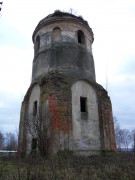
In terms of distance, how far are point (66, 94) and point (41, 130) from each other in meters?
2.60

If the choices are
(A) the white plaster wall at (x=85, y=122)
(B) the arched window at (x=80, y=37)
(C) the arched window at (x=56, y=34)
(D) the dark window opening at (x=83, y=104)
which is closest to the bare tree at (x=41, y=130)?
(A) the white plaster wall at (x=85, y=122)

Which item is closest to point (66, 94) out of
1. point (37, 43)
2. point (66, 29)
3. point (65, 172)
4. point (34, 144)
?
point (34, 144)

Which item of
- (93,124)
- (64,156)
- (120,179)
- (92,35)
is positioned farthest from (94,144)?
(92,35)

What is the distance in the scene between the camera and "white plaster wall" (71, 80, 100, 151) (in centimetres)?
1248

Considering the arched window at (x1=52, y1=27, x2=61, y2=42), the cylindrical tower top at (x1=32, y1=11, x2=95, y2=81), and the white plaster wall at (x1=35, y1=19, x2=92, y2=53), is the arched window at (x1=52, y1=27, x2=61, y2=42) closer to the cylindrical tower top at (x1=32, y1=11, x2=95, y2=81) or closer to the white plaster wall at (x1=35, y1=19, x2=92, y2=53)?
the cylindrical tower top at (x1=32, y1=11, x2=95, y2=81)

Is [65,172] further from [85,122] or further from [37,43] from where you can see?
[37,43]

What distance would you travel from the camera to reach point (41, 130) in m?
11.8

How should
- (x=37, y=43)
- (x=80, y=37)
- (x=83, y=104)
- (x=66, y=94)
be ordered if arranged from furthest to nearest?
(x=37, y=43)
(x=80, y=37)
(x=83, y=104)
(x=66, y=94)

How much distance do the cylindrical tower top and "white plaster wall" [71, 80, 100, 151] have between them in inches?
35.4

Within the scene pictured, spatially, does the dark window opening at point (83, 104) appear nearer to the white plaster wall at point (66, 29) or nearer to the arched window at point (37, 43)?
the white plaster wall at point (66, 29)

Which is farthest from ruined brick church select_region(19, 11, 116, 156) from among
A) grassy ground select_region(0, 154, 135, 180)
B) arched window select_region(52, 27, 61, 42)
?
grassy ground select_region(0, 154, 135, 180)

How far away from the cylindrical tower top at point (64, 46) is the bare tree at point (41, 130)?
329 cm

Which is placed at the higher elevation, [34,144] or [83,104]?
[83,104]

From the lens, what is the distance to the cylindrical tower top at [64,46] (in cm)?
1459
